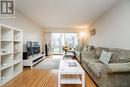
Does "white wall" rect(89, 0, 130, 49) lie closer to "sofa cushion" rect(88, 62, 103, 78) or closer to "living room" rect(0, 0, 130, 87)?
"living room" rect(0, 0, 130, 87)

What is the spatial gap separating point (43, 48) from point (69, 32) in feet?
8.20

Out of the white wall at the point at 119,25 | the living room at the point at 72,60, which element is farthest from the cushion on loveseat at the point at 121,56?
the white wall at the point at 119,25

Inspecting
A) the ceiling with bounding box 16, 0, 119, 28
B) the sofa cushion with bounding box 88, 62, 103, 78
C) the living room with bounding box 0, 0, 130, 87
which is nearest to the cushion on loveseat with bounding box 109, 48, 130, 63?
the living room with bounding box 0, 0, 130, 87

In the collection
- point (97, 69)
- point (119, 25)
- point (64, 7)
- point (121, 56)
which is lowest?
point (97, 69)

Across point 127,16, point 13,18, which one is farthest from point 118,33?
point 13,18

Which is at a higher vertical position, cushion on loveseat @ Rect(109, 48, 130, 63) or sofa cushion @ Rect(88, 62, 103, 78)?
cushion on loveseat @ Rect(109, 48, 130, 63)

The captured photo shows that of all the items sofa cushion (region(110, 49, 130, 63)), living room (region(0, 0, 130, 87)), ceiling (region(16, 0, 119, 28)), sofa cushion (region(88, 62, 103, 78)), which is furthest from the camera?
ceiling (region(16, 0, 119, 28))

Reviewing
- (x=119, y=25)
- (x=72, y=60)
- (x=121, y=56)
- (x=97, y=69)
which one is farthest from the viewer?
(x=72, y=60)

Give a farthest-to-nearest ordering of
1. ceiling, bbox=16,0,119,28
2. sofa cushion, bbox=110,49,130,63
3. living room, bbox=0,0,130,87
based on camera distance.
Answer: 1. ceiling, bbox=16,0,119,28
2. sofa cushion, bbox=110,49,130,63
3. living room, bbox=0,0,130,87

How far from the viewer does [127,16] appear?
3172 mm

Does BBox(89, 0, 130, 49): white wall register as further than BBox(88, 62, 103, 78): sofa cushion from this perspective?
Yes

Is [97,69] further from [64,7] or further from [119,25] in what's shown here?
[64,7]

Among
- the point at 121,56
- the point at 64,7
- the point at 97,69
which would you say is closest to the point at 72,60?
the point at 97,69

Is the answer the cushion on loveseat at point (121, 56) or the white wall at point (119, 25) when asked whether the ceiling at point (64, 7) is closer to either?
the white wall at point (119, 25)
